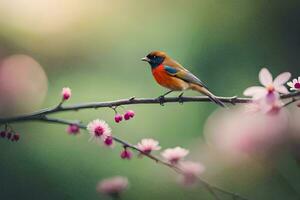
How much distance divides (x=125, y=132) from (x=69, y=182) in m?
0.19

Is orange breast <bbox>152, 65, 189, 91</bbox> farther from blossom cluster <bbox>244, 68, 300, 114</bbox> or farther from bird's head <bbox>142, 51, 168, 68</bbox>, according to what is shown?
blossom cluster <bbox>244, 68, 300, 114</bbox>

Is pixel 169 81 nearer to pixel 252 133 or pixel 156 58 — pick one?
pixel 156 58

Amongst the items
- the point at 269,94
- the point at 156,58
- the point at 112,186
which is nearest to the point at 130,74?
the point at 156,58

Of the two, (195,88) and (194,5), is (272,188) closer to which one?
(195,88)

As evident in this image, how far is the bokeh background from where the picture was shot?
1.11 m

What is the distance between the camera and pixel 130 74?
126cm

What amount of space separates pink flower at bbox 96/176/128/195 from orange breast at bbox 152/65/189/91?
8.7 inches

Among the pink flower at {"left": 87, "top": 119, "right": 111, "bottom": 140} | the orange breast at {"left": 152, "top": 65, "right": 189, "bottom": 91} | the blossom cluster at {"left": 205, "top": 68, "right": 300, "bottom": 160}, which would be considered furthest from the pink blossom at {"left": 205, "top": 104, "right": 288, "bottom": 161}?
the pink flower at {"left": 87, "top": 119, "right": 111, "bottom": 140}

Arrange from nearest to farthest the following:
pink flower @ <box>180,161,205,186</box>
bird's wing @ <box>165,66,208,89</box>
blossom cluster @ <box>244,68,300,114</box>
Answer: blossom cluster @ <box>244,68,300,114</box> → pink flower @ <box>180,161,205,186</box> → bird's wing @ <box>165,66,208,89</box>

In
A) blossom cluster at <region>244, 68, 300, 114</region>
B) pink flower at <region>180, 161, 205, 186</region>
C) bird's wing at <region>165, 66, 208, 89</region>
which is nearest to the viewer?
blossom cluster at <region>244, 68, 300, 114</region>

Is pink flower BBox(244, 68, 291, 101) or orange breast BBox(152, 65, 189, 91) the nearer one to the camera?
pink flower BBox(244, 68, 291, 101)

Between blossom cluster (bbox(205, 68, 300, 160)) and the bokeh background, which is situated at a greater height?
the bokeh background

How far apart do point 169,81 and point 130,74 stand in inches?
8.1

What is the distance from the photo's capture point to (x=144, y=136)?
3.93 feet
